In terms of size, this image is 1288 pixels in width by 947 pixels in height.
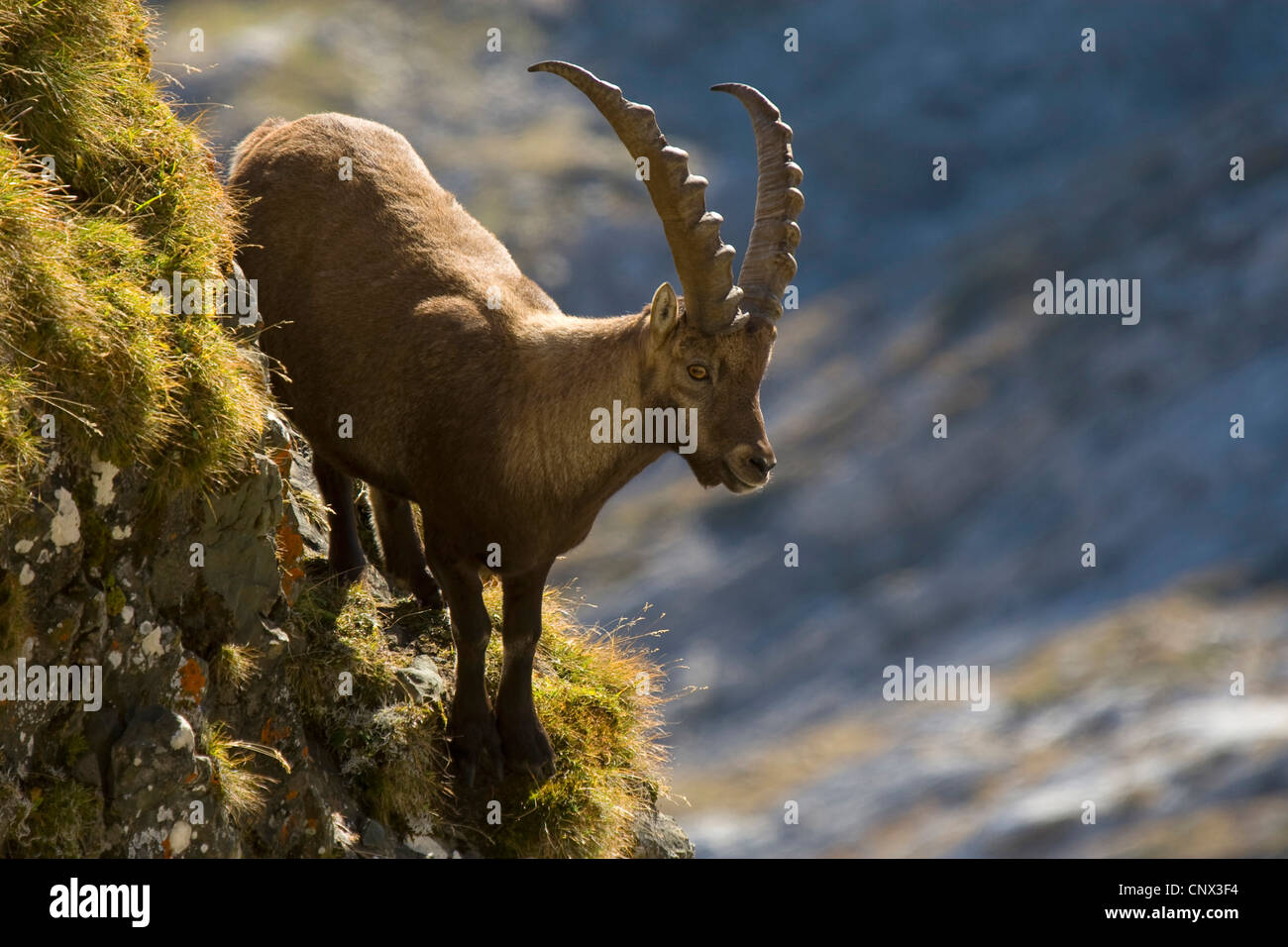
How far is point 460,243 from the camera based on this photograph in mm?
13242

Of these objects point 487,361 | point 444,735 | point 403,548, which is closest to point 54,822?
point 444,735

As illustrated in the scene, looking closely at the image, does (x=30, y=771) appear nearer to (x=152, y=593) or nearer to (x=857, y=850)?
(x=152, y=593)

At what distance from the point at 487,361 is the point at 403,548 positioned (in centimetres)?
236

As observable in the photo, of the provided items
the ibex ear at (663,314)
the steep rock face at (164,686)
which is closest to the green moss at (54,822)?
the steep rock face at (164,686)

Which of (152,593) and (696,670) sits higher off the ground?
(696,670)

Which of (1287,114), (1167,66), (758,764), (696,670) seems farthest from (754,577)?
(1167,66)

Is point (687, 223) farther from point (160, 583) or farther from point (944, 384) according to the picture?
point (944, 384)

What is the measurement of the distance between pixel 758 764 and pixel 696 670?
425 inches

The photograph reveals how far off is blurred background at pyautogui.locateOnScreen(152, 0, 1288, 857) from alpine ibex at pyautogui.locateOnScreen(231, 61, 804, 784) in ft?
169

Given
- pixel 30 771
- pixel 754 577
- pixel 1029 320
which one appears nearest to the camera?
pixel 30 771

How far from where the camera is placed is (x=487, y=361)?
12.4m

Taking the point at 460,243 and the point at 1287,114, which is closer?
the point at 460,243

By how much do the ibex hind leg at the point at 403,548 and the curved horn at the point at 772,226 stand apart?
3.60 m

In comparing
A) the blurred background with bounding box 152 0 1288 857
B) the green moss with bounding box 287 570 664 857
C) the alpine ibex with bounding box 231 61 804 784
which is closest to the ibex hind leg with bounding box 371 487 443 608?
the green moss with bounding box 287 570 664 857
